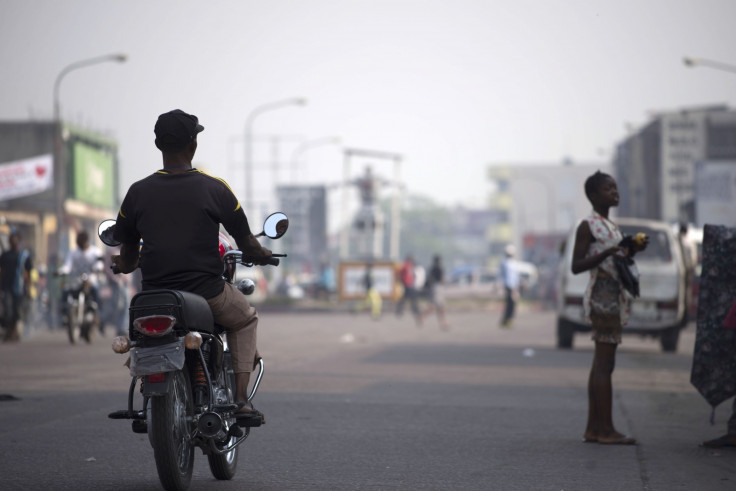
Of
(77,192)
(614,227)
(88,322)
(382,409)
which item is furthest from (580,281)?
(77,192)

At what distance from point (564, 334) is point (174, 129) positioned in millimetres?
15154

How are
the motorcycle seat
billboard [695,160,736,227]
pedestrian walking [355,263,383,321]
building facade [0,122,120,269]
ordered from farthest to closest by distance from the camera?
building facade [0,122,120,269]
billboard [695,160,736,227]
pedestrian walking [355,263,383,321]
the motorcycle seat

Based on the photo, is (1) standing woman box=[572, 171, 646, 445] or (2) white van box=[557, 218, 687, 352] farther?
(2) white van box=[557, 218, 687, 352]

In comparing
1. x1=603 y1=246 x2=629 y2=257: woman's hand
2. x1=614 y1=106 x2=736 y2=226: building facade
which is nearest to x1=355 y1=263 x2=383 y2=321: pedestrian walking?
x1=614 y1=106 x2=736 y2=226: building facade

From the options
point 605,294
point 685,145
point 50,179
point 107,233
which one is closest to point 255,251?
point 107,233

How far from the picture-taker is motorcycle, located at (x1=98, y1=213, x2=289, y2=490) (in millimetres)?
5492

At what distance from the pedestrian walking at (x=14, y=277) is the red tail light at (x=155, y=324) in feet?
47.0

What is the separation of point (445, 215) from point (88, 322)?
170658 mm

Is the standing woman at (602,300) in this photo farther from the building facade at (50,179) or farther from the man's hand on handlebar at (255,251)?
the building facade at (50,179)

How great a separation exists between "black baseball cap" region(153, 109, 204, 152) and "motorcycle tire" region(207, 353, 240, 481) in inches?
43.1

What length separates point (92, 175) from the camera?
66812 mm

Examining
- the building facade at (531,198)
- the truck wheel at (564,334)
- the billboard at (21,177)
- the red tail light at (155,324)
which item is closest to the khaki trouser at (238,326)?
the red tail light at (155,324)

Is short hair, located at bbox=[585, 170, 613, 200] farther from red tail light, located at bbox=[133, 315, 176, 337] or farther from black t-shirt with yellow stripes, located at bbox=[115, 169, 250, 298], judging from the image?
red tail light, located at bbox=[133, 315, 176, 337]

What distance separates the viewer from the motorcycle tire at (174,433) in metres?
5.48
